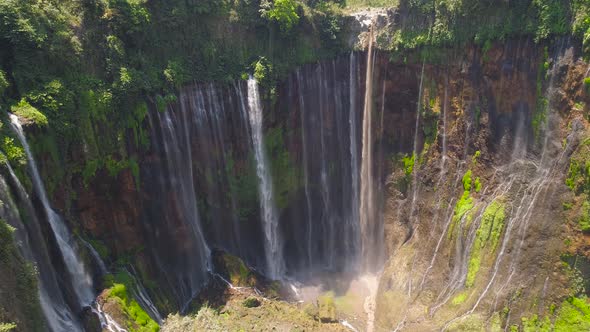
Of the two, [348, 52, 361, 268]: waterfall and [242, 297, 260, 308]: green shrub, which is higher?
[348, 52, 361, 268]: waterfall

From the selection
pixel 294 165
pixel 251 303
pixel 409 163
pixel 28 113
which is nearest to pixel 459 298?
pixel 409 163

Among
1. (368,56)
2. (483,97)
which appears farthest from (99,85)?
(483,97)

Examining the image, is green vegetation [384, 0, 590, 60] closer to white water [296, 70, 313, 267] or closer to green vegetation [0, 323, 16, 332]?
white water [296, 70, 313, 267]

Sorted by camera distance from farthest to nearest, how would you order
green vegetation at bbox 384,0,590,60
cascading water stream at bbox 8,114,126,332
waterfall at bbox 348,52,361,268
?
1. waterfall at bbox 348,52,361,268
2. green vegetation at bbox 384,0,590,60
3. cascading water stream at bbox 8,114,126,332

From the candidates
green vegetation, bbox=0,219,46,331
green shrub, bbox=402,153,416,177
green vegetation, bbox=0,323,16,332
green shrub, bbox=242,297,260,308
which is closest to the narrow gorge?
green vegetation, bbox=0,219,46,331

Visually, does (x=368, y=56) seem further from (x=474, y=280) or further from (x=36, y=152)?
(x=36, y=152)

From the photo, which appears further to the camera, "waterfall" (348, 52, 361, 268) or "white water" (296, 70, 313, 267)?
"waterfall" (348, 52, 361, 268)

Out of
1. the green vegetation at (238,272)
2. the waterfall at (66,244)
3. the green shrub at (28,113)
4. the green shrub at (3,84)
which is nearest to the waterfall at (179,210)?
the green vegetation at (238,272)

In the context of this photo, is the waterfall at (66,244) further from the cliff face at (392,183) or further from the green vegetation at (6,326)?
the green vegetation at (6,326)
